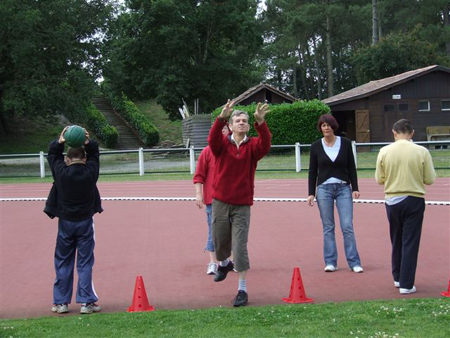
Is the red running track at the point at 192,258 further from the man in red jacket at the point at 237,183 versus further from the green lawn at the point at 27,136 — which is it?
the green lawn at the point at 27,136

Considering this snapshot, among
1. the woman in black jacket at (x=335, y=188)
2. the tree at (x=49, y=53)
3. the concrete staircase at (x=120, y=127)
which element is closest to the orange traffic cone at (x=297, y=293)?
the woman in black jacket at (x=335, y=188)

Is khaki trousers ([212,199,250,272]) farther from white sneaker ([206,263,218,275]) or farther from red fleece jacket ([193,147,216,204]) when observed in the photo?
white sneaker ([206,263,218,275])

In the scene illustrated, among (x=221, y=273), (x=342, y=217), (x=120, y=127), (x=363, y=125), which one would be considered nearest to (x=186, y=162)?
(x=363, y=125)

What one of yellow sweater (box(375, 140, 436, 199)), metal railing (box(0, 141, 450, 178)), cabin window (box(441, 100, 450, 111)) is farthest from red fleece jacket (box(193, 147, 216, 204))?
cabin window (box(441, 100, 450, 111))

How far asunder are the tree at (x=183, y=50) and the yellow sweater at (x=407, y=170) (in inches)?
1440

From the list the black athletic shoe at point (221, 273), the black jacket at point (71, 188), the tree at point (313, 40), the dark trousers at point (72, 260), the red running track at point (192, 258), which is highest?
the tree at point (313, 40)

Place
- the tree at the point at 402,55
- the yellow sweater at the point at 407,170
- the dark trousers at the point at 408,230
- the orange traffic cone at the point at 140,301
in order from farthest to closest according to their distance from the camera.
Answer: the tree at the point at 402,55
the yellow sweater at the point at 407,170
the dark trousers at the point at 408,230
the orange traffic cone at the point at 140,301

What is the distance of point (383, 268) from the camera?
8.22 m

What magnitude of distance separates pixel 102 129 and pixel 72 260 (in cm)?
4486

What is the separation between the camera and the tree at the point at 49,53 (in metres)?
32.7

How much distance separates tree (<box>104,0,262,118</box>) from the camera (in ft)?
146

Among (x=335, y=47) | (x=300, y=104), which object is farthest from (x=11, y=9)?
(x=335, y=47)

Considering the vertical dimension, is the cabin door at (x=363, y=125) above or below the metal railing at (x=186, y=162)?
above

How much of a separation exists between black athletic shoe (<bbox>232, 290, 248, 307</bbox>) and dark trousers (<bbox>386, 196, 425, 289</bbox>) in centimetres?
163
